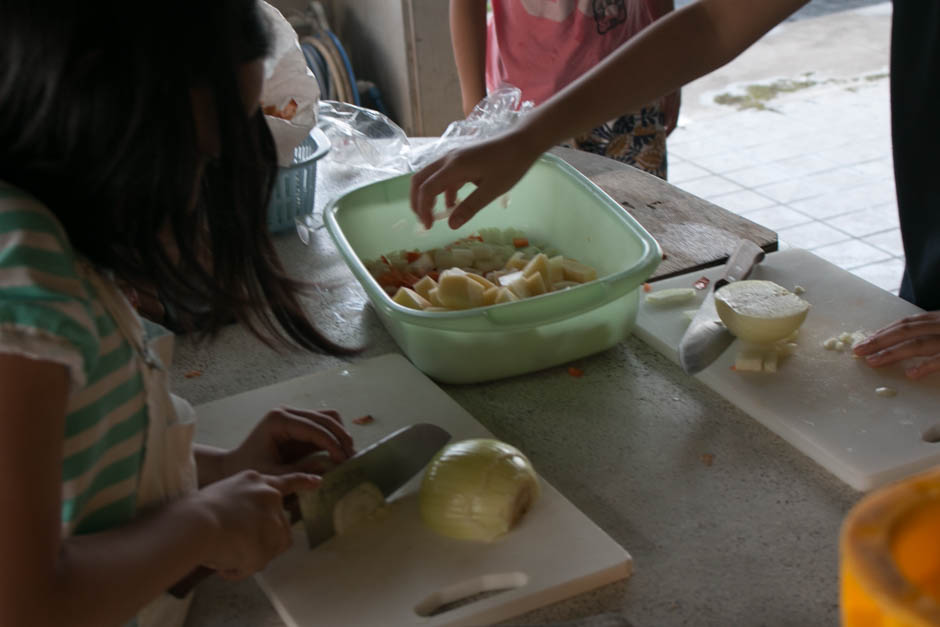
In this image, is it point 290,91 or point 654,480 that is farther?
point 290,91

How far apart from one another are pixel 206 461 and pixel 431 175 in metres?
0.42

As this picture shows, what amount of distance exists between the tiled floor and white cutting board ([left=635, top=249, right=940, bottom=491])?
230 cm

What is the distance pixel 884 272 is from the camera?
356cm

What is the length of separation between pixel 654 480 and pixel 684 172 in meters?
3.58

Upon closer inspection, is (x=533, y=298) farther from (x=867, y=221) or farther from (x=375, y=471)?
(x=867, y=221)

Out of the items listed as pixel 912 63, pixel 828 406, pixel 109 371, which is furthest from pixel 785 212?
pixel 109 371

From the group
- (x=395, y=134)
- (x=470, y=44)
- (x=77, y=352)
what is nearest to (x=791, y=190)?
(x=470, y=44)

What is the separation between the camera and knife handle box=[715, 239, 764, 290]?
4.43 ft

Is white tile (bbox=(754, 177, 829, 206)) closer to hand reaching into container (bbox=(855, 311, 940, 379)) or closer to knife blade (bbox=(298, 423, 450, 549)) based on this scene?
hand reaching into container (bbox=(855, 311, 940, 379))

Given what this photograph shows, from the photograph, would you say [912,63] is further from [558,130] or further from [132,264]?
[132,264]

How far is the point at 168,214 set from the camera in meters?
0.81

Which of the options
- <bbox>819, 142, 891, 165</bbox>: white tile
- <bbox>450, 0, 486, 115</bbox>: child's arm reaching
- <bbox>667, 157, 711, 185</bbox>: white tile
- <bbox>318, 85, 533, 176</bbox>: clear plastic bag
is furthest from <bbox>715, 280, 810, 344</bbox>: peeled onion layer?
<bbox>819, 142, 891, 165</bbox>: white tile

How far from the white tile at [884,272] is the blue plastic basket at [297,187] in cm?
242

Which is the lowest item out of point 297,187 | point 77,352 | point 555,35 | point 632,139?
point 632,139
